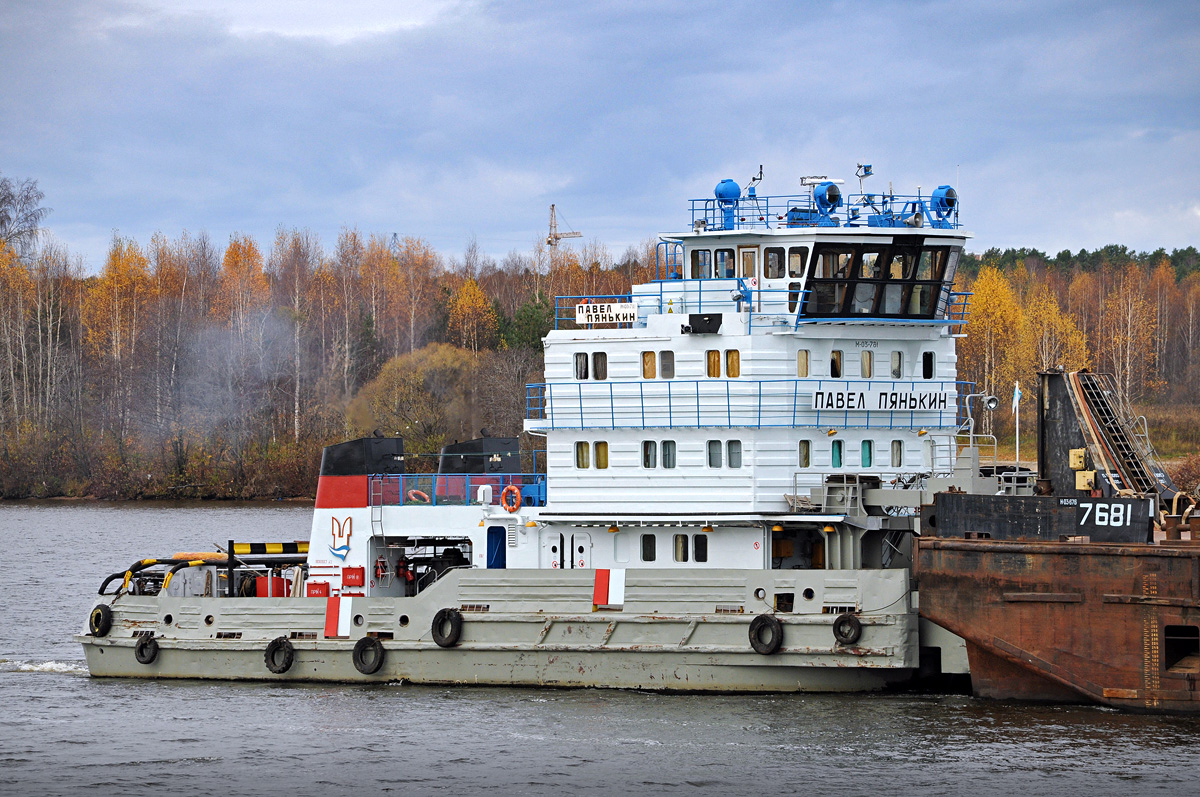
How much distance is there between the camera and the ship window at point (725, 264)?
25000 millimetres

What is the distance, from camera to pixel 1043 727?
69.9 ft

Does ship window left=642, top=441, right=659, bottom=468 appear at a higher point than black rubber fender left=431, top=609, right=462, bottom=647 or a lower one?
higher

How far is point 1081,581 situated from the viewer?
69.2 ft

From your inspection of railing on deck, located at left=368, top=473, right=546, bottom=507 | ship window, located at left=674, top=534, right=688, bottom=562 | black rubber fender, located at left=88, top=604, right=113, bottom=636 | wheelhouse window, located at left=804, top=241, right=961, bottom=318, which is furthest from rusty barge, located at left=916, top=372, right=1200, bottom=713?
black rubber fender, located at left=88, top=604, right=113, bottom=636

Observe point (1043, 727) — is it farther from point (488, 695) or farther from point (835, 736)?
point (488, 695)

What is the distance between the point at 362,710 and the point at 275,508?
48.6m

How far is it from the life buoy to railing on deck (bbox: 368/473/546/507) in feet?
8.90

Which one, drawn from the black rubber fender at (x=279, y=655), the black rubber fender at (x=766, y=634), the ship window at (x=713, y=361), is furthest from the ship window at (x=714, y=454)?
the black rubber fender at (x=279, y=655)

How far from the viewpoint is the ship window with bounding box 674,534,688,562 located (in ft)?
80.3

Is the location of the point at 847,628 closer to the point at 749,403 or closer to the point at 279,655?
the point at 749,403

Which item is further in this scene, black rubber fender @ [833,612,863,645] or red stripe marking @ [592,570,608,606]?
red stripe marking @ [592,570,608,606]

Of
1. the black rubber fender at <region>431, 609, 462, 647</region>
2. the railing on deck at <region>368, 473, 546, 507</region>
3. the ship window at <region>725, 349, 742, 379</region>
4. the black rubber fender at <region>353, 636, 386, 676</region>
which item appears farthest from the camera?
the railing on deck at <region>368, 473, 546, 507</region>

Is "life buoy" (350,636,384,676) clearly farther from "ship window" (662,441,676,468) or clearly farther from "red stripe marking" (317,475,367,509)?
"ship window" (662,441,676,468)

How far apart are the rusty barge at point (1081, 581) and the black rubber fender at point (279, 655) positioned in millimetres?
11766
